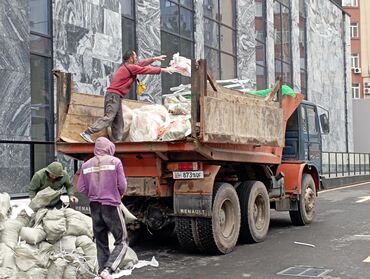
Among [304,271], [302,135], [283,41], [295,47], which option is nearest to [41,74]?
[302,135]

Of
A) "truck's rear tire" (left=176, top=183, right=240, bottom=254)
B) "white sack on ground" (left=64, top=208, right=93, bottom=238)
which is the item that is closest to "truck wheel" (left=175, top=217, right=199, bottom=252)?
"truck's rear tire" (left=176, top=183, right=240, bottom=254)

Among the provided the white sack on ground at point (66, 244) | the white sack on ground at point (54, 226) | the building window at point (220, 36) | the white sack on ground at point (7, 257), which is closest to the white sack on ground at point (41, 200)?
the white sack on ground at point (54, 226)

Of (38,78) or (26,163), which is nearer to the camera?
(26,163)

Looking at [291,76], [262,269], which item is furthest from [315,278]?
[291,76]

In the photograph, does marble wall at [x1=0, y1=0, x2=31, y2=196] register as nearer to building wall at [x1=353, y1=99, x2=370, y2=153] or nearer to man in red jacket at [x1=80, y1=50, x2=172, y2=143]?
man in red jacket at [x1=80, y1=50, x2=172, y2=143]

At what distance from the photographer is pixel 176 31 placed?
19656 mm

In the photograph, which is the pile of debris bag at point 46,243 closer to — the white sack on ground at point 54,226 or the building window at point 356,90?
the white sack on ground at point 54,226

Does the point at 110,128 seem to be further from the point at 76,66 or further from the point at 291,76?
the point at 291,76

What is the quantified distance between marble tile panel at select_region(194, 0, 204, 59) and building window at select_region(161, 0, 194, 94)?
0.14 metres

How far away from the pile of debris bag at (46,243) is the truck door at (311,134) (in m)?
5.85

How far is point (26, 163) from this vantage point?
1266 centimetres

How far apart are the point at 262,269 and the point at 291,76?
23971 millimetres

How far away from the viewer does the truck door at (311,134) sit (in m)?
12.4

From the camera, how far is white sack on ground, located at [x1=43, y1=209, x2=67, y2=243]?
725cm
